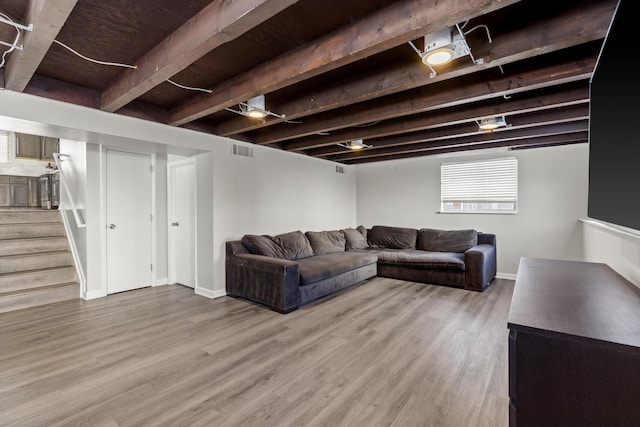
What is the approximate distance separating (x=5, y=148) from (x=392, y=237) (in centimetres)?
926

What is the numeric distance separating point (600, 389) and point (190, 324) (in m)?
3.26

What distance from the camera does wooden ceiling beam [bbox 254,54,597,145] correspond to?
232 centimetres

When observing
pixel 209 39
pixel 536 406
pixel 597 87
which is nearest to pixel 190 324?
pixel 209 39

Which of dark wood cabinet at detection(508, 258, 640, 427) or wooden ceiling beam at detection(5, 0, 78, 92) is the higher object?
wooden ceiling beam at detection(5, 0, 78, 92)

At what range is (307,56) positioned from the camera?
7.20 ft

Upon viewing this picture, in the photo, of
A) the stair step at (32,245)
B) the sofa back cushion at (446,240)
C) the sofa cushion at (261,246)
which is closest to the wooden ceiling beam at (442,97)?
the sofa cushion at (261,246)

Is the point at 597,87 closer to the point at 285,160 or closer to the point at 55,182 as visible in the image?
the point at 285,160

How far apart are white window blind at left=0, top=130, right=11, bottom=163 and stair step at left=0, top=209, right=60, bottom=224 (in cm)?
373

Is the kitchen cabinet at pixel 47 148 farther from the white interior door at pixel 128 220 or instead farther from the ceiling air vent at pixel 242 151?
the ceiling air vent at pixel 242 151

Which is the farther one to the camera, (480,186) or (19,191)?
(19,191)

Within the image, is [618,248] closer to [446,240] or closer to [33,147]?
[446,240]

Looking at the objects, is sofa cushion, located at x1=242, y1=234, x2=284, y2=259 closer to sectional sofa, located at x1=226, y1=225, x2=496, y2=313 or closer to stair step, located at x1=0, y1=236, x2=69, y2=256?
sectional sofa, located at x1=226, y1=225, x2=496, y2=313

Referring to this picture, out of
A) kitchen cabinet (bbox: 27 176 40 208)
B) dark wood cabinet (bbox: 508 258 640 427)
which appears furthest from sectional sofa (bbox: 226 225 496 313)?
kitchen cabinet (bbox: 27 176 40 208)

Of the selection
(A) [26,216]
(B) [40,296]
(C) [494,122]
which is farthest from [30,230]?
(C) [494,122]
